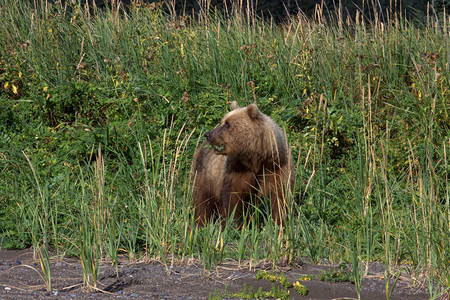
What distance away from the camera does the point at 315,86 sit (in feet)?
25.9

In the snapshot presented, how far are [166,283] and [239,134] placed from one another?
2.26 m

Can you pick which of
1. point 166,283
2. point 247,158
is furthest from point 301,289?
point 247,158

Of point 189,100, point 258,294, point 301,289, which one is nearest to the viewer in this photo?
point 258,294

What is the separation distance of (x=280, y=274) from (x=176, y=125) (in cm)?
369

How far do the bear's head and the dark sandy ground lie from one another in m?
1.71

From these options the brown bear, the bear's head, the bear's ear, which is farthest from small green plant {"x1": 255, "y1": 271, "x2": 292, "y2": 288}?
the bear's ear

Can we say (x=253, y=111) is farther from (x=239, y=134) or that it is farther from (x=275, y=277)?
(x=275, y=277)

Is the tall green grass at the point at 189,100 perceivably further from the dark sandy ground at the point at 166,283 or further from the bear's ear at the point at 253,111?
the dark sandy ground at the point at 166,283

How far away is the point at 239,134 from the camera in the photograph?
570 centimetres

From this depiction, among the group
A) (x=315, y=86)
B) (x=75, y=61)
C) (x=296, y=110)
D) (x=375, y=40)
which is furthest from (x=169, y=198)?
(x=375, y=40)

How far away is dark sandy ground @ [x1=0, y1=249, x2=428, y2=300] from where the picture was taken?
137 inches

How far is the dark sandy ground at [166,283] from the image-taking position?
11.4ft

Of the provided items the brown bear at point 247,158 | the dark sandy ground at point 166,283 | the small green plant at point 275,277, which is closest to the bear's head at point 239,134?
the brown bear at point 247,158

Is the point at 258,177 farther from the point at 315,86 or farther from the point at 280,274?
the point at 315,86
